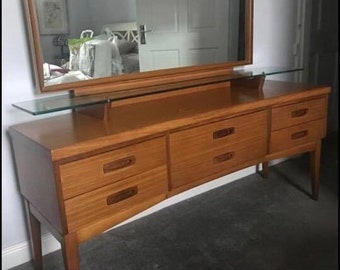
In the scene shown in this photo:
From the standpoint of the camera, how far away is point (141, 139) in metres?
1.22

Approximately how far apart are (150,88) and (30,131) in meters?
0.55

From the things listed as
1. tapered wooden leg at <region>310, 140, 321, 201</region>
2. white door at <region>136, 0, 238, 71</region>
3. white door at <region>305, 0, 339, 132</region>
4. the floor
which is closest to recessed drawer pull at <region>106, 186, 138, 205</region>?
the floor

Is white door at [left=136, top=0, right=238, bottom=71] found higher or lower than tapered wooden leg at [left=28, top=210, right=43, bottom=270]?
higher

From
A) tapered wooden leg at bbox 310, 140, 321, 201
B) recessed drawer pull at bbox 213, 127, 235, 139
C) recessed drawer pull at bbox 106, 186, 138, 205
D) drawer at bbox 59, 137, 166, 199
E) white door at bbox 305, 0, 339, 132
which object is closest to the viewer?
drawer at bbox 59, 137, 166, 199

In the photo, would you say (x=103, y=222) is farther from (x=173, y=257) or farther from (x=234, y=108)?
(x=234, y=108)

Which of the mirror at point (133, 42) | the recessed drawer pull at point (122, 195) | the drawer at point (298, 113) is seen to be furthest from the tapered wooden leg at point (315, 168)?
the recessed drawer pull at point (122, 195)

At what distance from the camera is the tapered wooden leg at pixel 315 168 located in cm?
190

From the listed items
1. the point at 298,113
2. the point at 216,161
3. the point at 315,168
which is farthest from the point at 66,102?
the point at 315,168

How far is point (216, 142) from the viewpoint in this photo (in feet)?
4.72

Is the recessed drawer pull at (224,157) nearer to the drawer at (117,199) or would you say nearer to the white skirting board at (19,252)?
the drawer at (117,199)

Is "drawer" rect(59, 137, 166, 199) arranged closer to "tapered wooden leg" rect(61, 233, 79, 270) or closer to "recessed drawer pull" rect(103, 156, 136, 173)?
"recessed drawer pull" rect(103, 156, 136, 173)

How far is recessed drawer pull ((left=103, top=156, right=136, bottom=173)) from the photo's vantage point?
45.5 inches

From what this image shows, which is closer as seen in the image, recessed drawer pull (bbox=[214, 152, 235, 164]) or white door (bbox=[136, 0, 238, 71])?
recessed drawer pull (bbox=[214, 152, 235, 164])

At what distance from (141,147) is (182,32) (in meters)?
0.77
